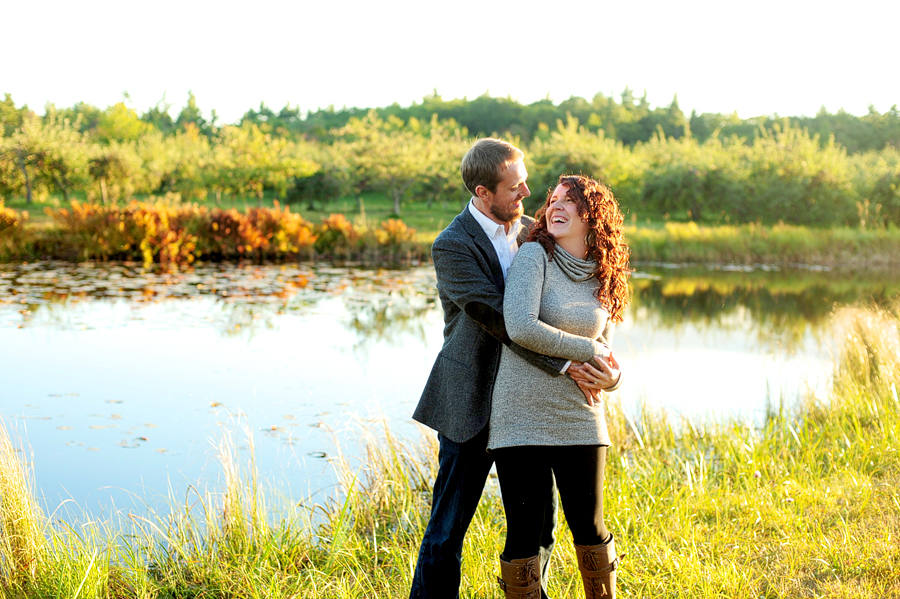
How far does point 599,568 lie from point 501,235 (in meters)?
1.19

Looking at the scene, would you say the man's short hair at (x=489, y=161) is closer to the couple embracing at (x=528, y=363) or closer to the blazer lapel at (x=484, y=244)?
the couple embracing at (x=528, y=363)

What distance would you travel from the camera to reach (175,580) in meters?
3.30

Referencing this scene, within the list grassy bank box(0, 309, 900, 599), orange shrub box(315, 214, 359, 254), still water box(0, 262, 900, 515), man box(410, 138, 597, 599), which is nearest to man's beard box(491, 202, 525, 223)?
man box(410, 138, 597, 599)

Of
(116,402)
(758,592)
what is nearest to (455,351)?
(758,592)

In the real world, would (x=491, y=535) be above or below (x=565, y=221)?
below

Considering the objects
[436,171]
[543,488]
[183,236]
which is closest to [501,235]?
[543,488]

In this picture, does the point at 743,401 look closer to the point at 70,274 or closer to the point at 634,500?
the point at 634,500

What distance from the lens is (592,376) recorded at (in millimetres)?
2365

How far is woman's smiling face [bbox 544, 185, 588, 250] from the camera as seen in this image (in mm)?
2416

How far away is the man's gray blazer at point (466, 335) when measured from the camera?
2439 mm

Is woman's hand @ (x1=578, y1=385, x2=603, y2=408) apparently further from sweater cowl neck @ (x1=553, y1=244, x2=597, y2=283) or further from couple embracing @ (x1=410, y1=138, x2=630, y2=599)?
sweater cowl neck @ (x1=553, y1=244, x2=597, y2=283)

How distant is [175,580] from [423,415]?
155 centimetres

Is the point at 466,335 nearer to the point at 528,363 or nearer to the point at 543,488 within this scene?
the point at 528,363

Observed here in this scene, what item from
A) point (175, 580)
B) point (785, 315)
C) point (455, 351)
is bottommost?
point (785, 315)
